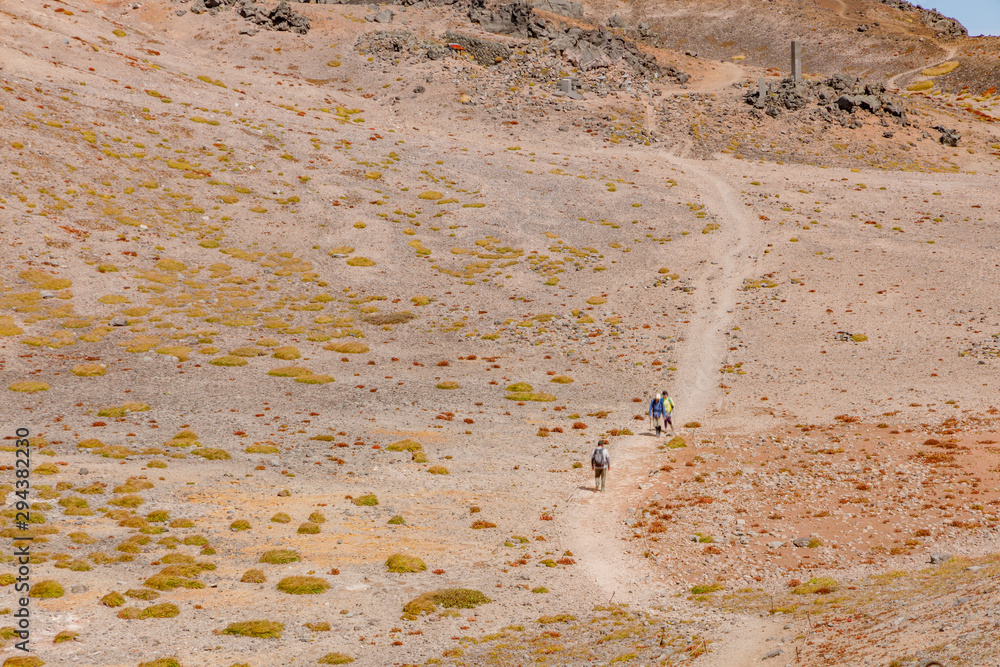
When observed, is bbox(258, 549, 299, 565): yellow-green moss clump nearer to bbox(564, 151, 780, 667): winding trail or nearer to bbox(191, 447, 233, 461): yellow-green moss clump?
bbox(191, 447, 233, 461): yellow-green moss clump

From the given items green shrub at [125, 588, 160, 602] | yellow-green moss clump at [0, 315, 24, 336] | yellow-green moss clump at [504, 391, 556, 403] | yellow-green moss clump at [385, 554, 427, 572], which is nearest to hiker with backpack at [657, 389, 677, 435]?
yellow-green moss clump at [504, 391, 556, 403]

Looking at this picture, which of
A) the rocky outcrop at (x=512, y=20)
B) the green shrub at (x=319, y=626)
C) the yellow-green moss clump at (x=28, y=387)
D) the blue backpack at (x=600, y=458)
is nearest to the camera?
the green shrub at (x=319, y=626)

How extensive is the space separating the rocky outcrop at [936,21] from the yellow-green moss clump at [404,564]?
17130 centimetres

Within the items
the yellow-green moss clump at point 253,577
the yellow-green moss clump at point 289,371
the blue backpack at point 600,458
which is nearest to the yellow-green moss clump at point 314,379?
the yellow-green moss clump at point 289,371

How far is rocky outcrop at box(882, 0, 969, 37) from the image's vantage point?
15588cm

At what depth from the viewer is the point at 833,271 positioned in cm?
6575

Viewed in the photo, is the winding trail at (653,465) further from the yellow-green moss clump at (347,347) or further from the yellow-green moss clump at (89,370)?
the yellow-green moss clump at (89,370)

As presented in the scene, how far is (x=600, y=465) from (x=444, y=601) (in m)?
12.2

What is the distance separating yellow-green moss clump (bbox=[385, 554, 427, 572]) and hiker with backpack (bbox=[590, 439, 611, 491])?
1047cm

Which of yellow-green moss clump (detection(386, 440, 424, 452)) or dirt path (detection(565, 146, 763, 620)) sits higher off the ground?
dirt path (detection(565, 146, 763, 620))

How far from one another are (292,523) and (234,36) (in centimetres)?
10459

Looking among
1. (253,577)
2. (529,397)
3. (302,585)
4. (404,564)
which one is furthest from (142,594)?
(529,397)

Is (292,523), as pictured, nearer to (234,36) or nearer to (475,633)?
(475,633)

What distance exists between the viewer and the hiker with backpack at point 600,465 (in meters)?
35.3
